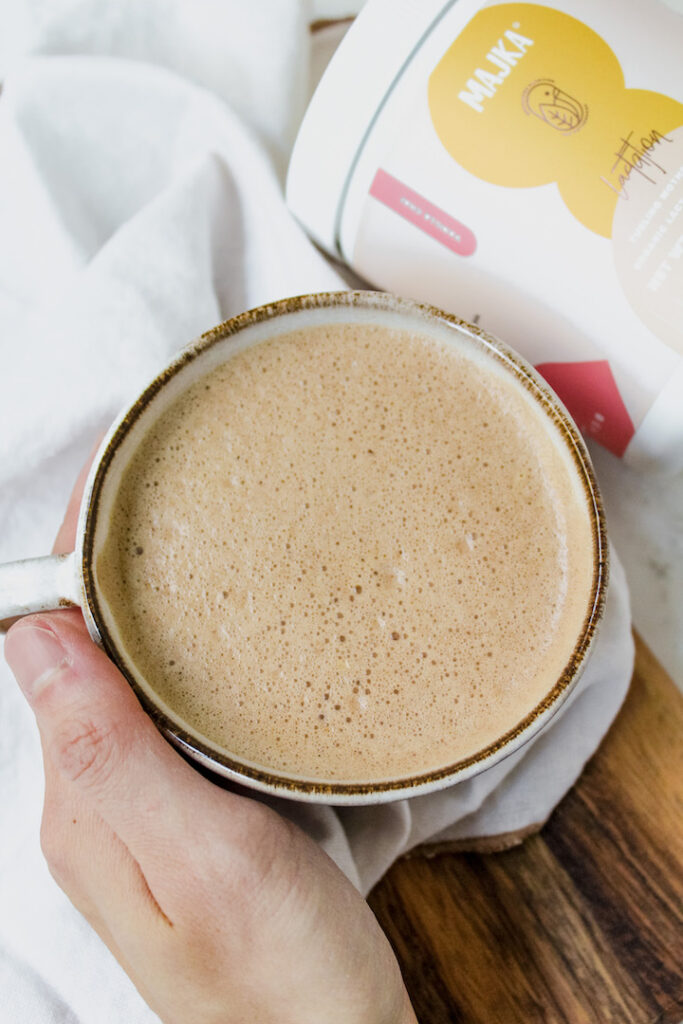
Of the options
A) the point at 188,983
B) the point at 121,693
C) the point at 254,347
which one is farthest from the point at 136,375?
the point at 188,983

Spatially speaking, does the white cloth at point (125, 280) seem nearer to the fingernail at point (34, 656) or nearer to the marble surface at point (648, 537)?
the marble surface at point (648, 537)

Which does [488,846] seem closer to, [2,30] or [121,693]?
[121,693]

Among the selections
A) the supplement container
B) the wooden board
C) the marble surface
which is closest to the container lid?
the supplement container

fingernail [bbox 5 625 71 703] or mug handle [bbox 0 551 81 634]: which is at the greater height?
mug handle [bbox 0 551 81 634]

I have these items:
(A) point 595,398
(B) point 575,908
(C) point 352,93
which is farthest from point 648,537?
(C) point 352,93

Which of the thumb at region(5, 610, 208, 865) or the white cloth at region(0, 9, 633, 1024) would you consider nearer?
the thumb at region(5, 610, 208, 865)

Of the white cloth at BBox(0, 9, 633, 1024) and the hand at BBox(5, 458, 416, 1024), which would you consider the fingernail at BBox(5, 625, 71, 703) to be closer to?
the hand at BBox(5, 458, 416, 1024)

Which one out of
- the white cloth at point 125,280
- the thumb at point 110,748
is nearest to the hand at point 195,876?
the thumb at point 110,748
